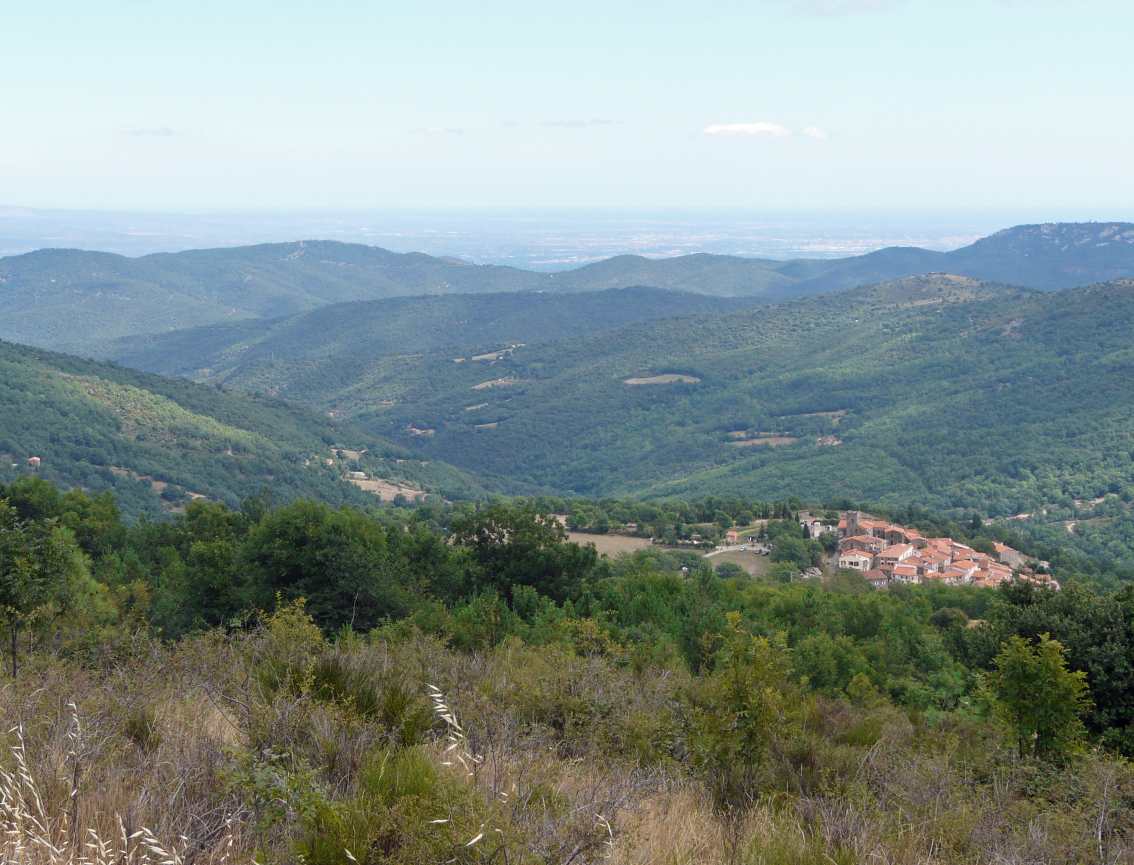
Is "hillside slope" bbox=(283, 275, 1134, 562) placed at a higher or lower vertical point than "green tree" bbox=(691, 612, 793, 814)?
lower

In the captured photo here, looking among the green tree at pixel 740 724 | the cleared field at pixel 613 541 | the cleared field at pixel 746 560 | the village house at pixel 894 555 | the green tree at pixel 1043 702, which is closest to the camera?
the green tree at pixel 740 724

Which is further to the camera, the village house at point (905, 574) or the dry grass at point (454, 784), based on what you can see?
the village house at point (905, 574)

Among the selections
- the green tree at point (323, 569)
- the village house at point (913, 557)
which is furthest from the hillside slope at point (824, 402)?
the green tree at point (323, 569)

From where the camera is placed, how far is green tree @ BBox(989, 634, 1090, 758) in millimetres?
11734

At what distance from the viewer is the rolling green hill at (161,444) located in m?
68.8

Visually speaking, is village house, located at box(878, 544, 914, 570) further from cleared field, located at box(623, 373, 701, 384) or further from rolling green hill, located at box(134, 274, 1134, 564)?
cleared field, located at box(623, 373, 701, 384)

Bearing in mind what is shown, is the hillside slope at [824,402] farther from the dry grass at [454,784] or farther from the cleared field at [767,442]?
the dry grass at [454,784]

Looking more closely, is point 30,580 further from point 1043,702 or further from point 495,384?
point 495,384

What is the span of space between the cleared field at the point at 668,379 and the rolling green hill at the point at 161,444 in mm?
50293

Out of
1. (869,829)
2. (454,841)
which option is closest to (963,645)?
(869,829)

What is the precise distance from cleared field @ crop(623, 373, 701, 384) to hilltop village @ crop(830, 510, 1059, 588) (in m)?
89.4

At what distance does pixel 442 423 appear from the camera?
14538cm

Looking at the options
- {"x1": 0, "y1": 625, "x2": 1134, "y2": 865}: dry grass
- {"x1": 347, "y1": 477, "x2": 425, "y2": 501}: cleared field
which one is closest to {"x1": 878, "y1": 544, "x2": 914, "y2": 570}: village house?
{"x1": 0, "y1": 625, "x2": 1134, "y2": 865}: dry grass

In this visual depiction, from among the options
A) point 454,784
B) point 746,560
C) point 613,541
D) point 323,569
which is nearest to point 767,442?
point 613,541
